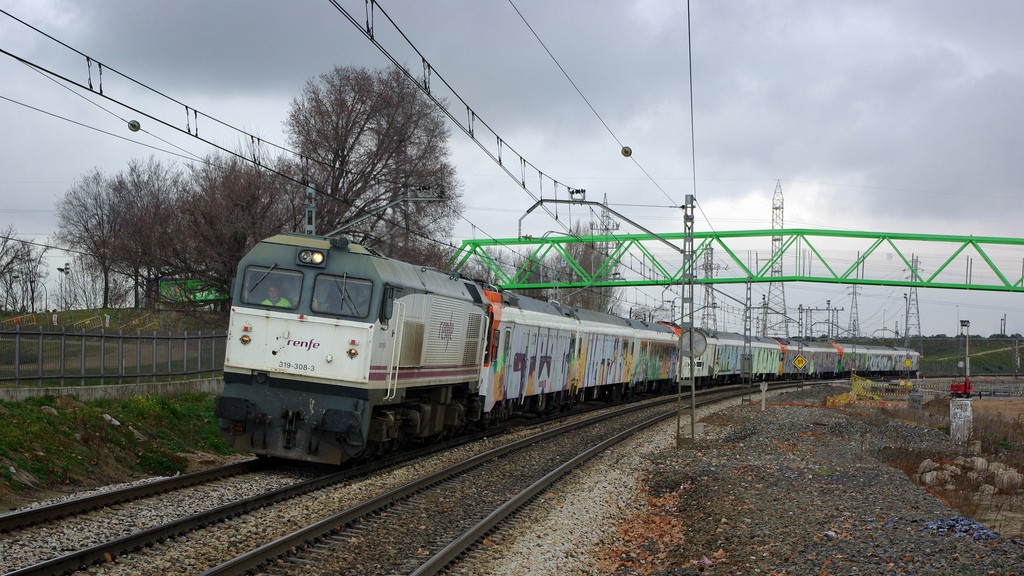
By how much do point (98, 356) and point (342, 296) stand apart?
9.09m

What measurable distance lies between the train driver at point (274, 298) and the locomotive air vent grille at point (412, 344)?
2.09 meters

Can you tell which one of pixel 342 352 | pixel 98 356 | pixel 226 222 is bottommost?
pixel 98 356

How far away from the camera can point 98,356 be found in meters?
Answer: 21.6

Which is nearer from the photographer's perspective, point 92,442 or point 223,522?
point 223,522

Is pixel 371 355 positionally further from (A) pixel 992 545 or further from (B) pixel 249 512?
(A) pixel 992 545

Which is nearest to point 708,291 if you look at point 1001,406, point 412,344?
point 1001,406

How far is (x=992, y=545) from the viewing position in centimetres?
1106

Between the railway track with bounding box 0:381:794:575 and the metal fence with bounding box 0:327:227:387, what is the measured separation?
20.8ft

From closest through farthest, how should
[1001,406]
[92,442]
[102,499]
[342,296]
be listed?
[102,499], [342,296], [92,442], [1001,406]

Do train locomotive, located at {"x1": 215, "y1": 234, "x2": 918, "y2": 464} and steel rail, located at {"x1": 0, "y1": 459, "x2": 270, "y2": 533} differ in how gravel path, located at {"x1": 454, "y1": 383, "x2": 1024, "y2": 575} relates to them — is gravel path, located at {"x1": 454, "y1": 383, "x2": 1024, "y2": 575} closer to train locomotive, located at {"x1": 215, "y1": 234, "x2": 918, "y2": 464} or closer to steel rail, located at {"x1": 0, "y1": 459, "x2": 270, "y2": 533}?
train locomotive, located at {"x1": 215, "y1": 234, "x2": 918, "y2": 464}

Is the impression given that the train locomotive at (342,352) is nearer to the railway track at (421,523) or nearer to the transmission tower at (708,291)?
the railway track at (421,523)

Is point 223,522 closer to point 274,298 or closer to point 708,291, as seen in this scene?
point 274,298

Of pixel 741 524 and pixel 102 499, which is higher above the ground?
pixel 102 499

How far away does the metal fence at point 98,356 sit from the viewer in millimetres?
19031
